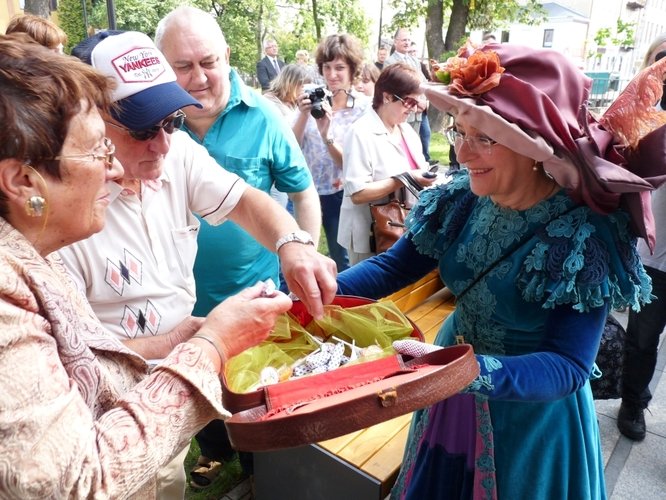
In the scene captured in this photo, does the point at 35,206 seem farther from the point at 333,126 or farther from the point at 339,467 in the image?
the point at 333,126

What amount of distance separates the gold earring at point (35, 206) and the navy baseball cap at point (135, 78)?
61 centimetres

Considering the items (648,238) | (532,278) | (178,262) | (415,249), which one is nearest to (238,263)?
(178,262)

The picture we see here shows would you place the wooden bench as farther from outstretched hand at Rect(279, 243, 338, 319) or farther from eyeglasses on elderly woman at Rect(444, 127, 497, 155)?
eyeglasses on elderly woman at Rect(444, 127, 497, 155)

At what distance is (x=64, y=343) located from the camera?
98 cm

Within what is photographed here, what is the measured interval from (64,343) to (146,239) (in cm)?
74

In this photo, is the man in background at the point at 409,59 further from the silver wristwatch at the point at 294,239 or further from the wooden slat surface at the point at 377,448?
the silver wristwatch at the point at 294,239

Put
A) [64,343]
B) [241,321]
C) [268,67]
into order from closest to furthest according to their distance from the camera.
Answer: [64,343] → [241,321] → [268,67]

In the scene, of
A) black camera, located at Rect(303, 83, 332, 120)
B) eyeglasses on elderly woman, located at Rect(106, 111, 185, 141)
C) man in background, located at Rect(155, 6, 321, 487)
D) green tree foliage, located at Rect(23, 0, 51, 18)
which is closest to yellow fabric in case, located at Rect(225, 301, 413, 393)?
eyeglasses on elderly woman, located at Rect(106, 111, 185, 141)

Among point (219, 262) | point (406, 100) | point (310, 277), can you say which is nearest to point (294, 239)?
point (310, 277)

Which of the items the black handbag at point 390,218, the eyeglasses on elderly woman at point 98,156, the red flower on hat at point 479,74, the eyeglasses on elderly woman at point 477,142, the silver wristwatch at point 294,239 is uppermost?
the red flower on hat at point 479,74

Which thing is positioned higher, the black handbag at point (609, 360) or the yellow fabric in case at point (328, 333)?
the yellow fabric in case at point (328, 333)

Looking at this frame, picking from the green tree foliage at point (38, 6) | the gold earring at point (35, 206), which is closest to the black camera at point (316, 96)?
the gold earring at point (35, 206)

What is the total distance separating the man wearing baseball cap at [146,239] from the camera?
1548 millimetres

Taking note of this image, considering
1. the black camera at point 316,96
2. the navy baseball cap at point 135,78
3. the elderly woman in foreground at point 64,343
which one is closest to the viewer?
the elderly woman in foreground at point 64,343
